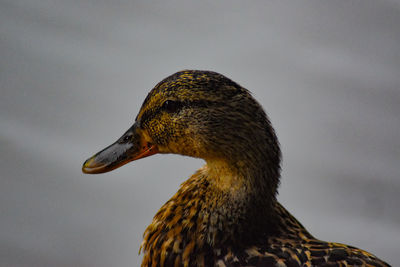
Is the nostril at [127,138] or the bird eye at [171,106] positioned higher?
the bird eye at [171,106]

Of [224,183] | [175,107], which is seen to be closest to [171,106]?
[175,107]

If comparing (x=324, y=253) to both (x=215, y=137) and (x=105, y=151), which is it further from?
(x=105, y=151)

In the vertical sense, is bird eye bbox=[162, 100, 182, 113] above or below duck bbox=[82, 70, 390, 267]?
above

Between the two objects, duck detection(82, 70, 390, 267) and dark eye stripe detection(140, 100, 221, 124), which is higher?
dark eye stripe detection(140, 100, 221, 124)

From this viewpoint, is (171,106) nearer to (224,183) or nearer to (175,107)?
(175,107)

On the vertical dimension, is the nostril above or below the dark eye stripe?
below
